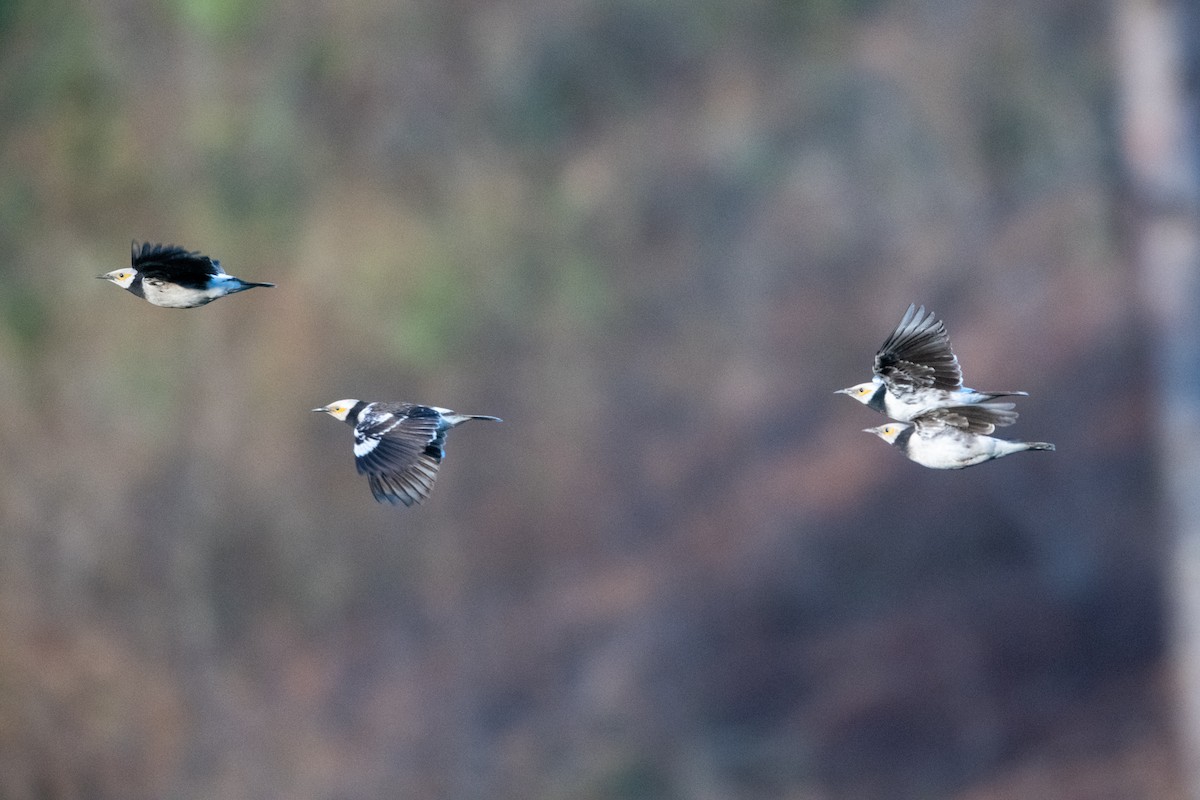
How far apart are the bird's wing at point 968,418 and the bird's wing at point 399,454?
152 centimetres

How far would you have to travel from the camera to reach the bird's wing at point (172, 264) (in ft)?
17.9

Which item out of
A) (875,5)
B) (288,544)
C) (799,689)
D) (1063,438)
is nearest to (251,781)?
(288,544)

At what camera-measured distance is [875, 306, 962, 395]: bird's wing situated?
5191mm

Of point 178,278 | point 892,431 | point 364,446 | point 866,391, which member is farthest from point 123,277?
point 892,431

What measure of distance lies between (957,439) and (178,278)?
2529 millimetres

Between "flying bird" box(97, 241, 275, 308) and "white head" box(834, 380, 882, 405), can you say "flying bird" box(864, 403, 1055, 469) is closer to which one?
"white head" box(834, 380, 882, 405)

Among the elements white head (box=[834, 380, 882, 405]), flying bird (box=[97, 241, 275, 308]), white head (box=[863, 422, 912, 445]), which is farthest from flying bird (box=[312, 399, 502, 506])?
white head (box=[863, 422, 912, 445])

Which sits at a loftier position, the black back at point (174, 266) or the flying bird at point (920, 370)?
the black back at point (174, 266)

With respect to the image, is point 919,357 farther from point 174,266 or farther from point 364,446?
point 174,266

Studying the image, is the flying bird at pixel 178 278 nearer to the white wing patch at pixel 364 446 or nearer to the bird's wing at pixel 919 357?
the white wing patch at pixel 364 446

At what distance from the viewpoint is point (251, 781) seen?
10.6m

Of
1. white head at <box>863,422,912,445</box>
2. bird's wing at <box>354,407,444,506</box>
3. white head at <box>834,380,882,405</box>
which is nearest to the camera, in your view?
bird's wing at <box>354,407,444,506</box>

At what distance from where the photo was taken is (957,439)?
532 centimetres

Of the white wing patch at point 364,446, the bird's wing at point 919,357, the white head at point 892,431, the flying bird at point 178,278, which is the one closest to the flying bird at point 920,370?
the bird's wing at point 919,357
